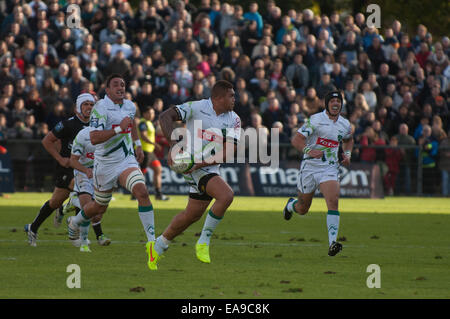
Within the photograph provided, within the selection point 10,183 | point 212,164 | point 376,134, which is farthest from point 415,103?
point 212,164

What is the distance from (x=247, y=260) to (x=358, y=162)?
1679 cm

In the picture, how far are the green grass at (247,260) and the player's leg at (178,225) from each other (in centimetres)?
24

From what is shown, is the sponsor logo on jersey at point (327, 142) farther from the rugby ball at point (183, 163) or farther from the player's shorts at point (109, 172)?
the rugby ball at point (183, 163)

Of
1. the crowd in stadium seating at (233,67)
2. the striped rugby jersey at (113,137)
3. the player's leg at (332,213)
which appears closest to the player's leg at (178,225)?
the striped rugby jersey at (113,137)

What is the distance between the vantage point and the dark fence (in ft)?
94.3

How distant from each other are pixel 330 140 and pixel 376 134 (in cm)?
1528

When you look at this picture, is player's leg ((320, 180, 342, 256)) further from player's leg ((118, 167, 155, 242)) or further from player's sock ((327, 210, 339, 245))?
player's leg ((118, 167, 155, 242))

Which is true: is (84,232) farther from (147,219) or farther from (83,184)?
(147,219)

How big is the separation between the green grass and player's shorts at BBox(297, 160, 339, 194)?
34.0 inches

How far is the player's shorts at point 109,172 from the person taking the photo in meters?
13.3

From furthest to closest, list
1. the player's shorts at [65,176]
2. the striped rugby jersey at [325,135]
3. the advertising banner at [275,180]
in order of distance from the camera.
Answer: the advertising banner at [275,180] < the player's shorts at [65,176] < the striped rugby jersey at [325,135]
